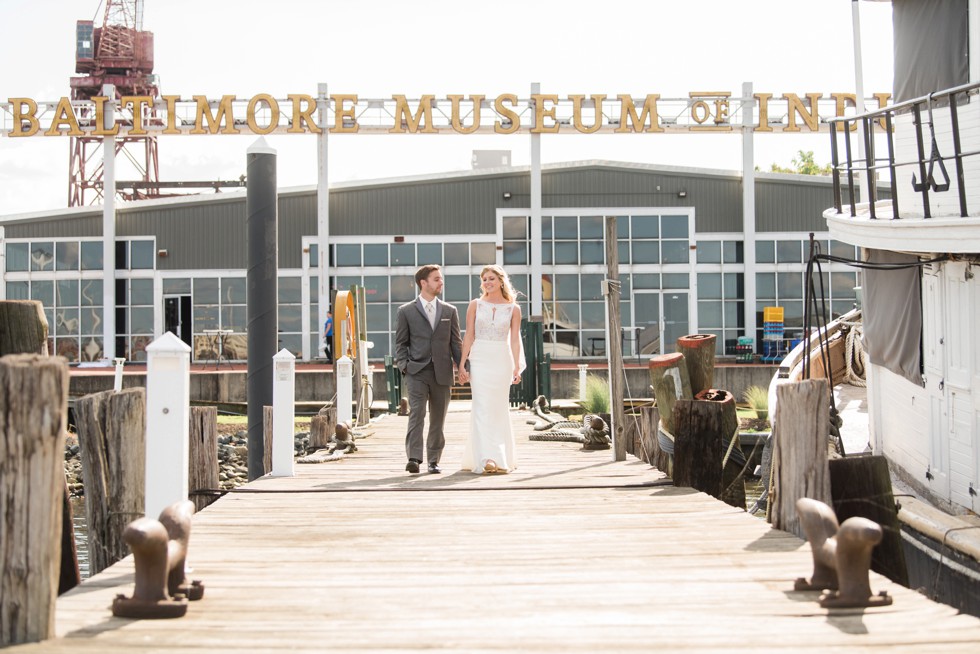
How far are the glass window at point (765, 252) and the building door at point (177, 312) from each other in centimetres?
1885

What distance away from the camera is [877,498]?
7000 mm

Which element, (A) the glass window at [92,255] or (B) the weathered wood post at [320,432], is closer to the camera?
(B) the weathered wood post at [320,432]

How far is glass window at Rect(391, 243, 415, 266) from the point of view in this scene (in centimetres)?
3600

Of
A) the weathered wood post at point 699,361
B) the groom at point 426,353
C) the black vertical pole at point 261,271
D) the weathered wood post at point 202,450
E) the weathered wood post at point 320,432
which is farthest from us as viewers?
the weathered wood post at point 320,432

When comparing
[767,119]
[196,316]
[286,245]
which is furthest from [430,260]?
[767,119]

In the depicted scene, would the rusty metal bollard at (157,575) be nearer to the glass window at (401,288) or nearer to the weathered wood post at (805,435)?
the weathered wood post at (805,435)

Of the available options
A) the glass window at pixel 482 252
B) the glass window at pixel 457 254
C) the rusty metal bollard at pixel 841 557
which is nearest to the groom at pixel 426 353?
the rusty metal bollard at pixel 841 557

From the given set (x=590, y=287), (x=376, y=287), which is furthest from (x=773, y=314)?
(x=376, y=287)

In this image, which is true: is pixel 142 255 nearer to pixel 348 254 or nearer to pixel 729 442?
pixel 348 254

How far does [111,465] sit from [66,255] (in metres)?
32.0

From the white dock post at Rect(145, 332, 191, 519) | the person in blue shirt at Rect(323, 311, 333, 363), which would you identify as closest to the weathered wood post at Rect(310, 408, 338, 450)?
the white dock post at Rect(145, 332, 191, 519)

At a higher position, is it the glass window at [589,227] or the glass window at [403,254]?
the glass window at [589,227]

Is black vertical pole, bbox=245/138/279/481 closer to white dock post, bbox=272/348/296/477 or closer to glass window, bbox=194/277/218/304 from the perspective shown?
white dock post, bbox=272/348/296/477

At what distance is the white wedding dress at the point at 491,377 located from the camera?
10.1 m
